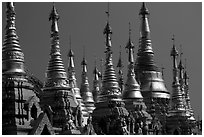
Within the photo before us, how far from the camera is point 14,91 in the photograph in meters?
25.7

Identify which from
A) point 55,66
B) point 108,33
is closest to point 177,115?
point 108,33

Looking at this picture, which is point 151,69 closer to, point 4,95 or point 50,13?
point 50,13

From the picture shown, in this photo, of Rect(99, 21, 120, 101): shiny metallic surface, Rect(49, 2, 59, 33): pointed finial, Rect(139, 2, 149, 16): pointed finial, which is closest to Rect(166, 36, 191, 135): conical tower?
Rect(139, 2, 149, 16): pointed finial

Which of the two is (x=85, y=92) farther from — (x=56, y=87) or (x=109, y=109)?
(x=56, y=87)

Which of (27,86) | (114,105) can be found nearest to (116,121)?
(114,105)

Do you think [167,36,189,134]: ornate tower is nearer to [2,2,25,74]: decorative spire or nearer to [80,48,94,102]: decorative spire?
[80,48,94,102]: decorative spire

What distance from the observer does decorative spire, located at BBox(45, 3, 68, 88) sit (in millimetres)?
28798

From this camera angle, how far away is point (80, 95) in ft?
125

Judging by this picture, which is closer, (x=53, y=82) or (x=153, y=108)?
(x=53, y=82)

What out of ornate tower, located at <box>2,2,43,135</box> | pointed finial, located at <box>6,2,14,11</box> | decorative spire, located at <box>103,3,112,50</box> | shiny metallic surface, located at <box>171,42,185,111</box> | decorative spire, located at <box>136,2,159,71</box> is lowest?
ornate tower, located at <box>2,2,43,135</box>

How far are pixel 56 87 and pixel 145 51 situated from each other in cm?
1548

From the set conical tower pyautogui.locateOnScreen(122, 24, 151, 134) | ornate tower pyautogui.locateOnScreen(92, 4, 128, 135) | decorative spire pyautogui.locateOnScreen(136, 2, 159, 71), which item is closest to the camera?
ornate tower pyautogui.locateOnScreen(92, 4, 128, 135)

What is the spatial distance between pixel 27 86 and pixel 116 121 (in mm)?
5993

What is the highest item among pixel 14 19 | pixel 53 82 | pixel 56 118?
pixel 14 19
